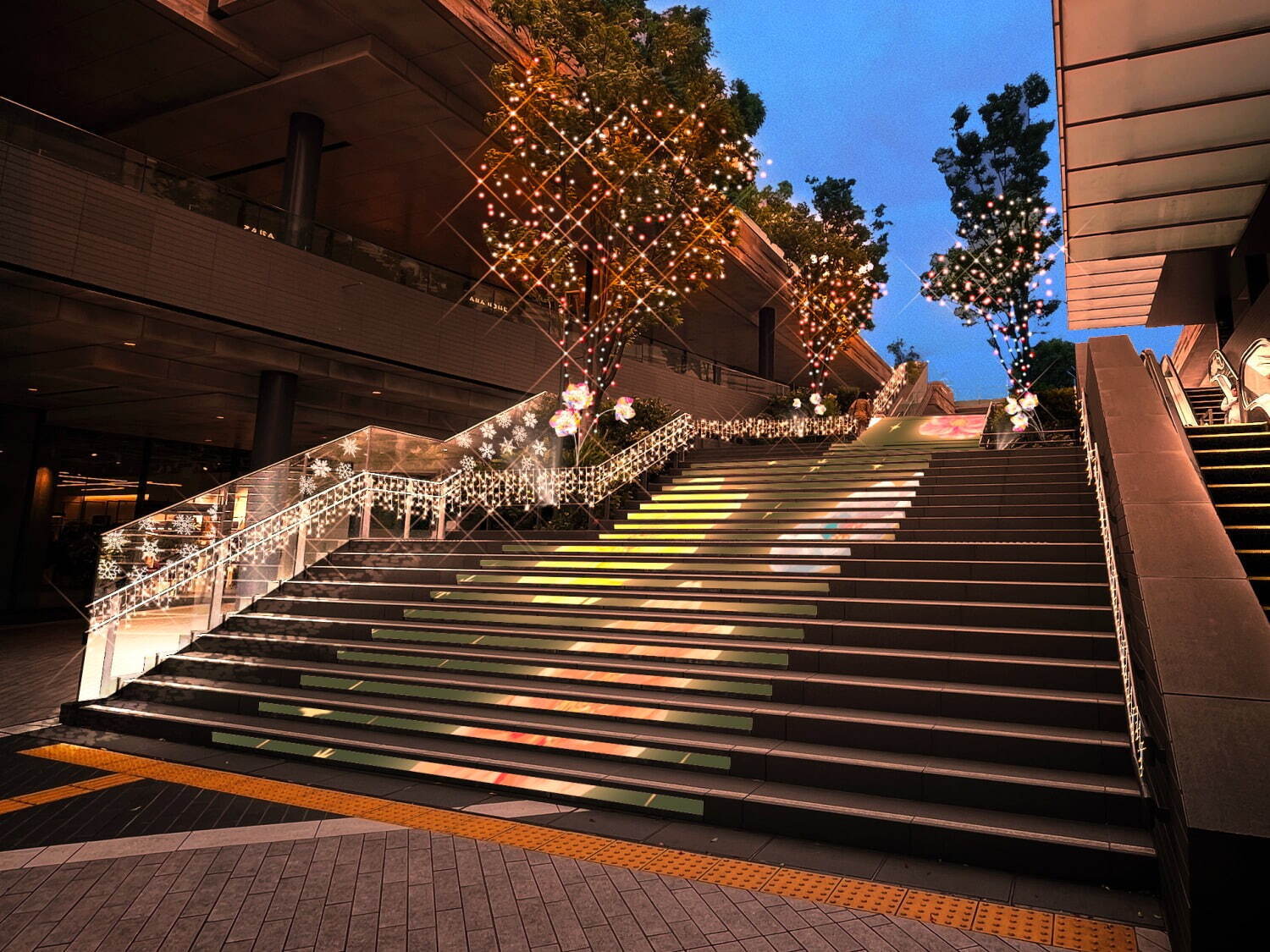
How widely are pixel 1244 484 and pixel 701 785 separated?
519 centimetres

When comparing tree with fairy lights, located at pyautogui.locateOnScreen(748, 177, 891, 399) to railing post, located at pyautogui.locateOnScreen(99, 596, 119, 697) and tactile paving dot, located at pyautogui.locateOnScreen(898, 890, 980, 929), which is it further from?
tactile paving dot, located at pyautogui.locateOnScreen(898, 890, 980, 929)

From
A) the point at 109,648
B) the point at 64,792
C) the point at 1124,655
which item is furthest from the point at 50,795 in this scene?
the point at 1124,655

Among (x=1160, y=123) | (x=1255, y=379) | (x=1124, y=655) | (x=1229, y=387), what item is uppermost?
(x=1160, y=123)

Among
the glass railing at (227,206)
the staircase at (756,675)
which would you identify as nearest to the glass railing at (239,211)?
the glass railing at (227,206)

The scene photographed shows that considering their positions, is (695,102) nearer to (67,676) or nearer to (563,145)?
(563,145)

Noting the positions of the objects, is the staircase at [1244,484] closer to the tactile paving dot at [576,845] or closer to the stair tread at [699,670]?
the stair tread at [699,670]

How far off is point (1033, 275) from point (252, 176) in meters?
20.9

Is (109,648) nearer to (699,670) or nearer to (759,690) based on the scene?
(699,670)

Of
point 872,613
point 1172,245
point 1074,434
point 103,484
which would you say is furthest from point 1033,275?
point 103,484

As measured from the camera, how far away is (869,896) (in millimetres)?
3379

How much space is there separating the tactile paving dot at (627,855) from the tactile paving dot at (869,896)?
2.98 feet

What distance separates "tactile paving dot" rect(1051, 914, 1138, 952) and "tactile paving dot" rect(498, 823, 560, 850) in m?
2.36

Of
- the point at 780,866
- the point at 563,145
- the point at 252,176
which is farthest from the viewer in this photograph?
the point at 252,176

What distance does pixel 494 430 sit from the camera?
11.7m
